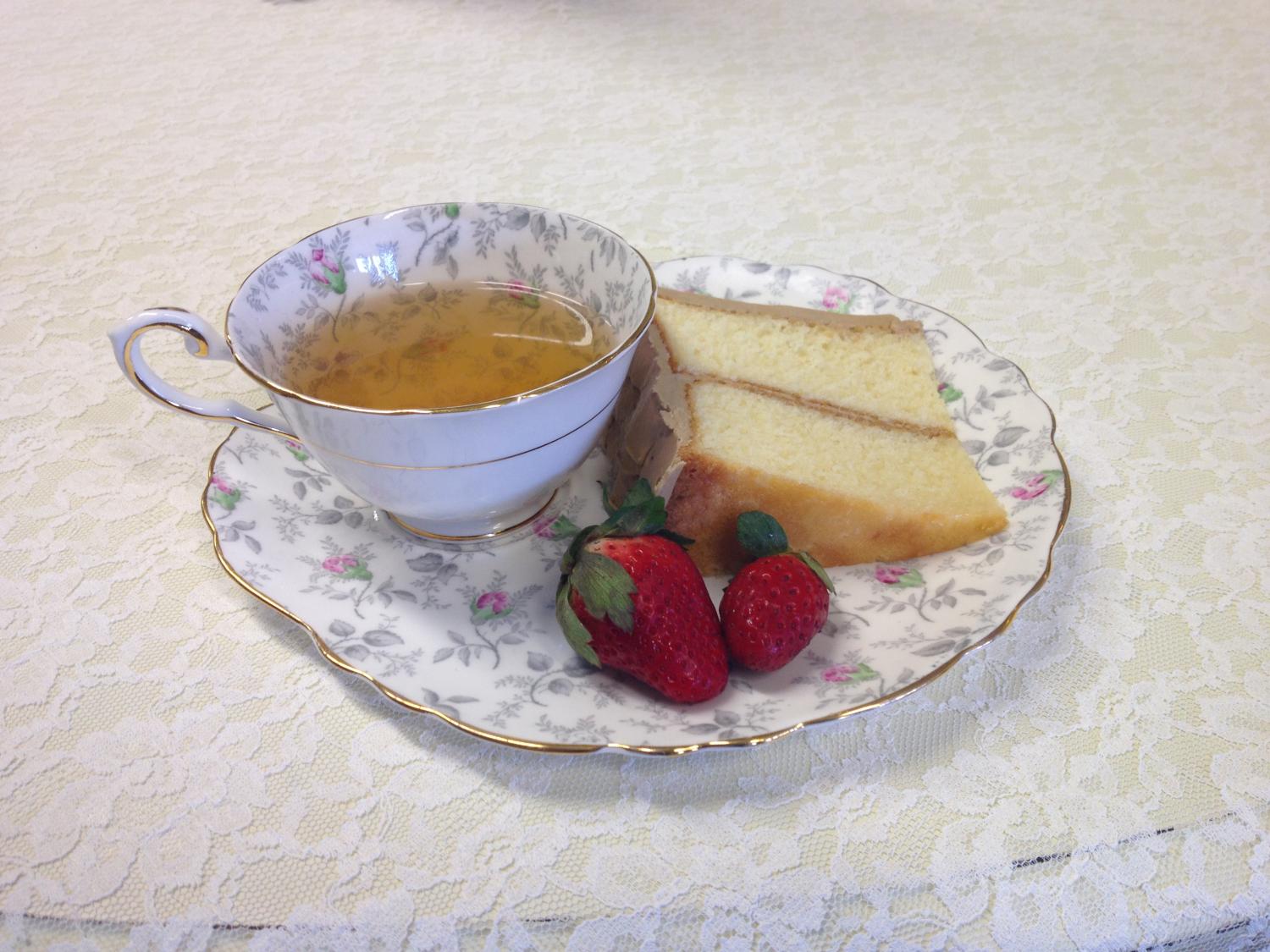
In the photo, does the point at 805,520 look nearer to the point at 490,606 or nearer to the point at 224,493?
the point at 490,606

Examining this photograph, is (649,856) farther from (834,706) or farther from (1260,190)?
(1260,190)

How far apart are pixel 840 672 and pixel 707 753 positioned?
14 centimetres

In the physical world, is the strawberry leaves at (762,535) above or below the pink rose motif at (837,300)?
above

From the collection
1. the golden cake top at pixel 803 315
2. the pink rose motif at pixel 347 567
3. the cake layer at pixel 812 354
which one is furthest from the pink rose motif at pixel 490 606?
the golden cake top at pixel 803 315

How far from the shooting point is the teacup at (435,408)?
2.74ft

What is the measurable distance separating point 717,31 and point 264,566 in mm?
2134

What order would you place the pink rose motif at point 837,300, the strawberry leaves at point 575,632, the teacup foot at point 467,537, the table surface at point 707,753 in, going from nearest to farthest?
the table surface at point 707,753 → the strawberry leaves at point 575,632 → the teacup foot at point 467,537 → the pink rose motif at point 837,300

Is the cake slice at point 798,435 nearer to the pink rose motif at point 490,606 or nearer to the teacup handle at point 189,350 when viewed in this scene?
the pink rose motif at point 490,606

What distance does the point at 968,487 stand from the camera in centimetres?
96

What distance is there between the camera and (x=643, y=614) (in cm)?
75

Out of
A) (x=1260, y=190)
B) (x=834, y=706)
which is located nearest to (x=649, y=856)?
(x=834, y=706)

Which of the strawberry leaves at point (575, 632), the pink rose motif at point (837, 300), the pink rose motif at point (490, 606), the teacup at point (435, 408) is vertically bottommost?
the pink rose motif at point (490, 606)

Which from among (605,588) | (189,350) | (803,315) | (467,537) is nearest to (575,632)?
(605,588)

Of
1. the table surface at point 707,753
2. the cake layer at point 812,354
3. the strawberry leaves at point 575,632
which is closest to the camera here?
the table surface at point 707,753
